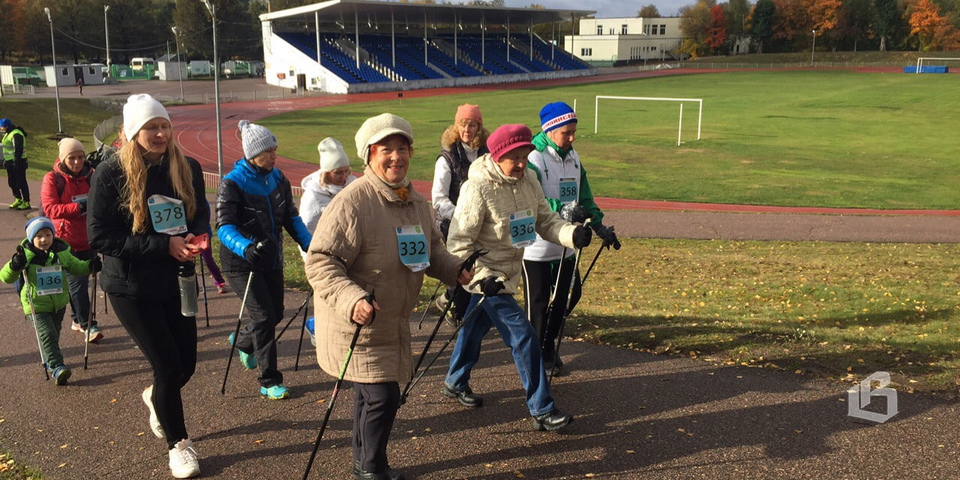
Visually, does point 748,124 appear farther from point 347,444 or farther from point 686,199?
point 347,444

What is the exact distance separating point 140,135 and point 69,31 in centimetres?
9528

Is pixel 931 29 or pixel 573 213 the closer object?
pixel 573 213

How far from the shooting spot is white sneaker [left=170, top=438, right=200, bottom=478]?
4.38 m

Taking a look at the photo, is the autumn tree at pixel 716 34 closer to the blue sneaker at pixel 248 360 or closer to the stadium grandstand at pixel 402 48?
the stadium grandstand at pixel 402 48

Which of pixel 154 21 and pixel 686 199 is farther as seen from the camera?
pixel 154 21

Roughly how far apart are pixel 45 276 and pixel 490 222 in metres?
3.67

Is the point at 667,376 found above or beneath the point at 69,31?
beneath

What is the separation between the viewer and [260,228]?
548 cm

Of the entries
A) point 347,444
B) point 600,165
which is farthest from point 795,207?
point 347,444

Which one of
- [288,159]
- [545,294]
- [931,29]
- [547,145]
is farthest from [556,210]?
[931,29]

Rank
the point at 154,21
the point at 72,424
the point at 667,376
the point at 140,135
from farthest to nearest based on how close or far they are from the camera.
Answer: the point at 154,21
the point at 667,376
the point at 72,424
the point at 140,135

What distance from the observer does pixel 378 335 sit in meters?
3.90

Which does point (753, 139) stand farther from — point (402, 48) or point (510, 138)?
point (402, 48)

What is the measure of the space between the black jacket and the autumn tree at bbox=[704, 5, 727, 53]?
120506mm
